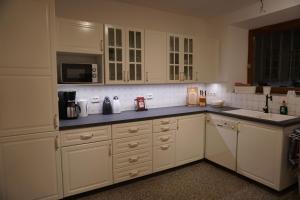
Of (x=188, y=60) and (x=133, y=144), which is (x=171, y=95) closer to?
(x=188, y=60)

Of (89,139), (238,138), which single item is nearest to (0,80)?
(89,139)

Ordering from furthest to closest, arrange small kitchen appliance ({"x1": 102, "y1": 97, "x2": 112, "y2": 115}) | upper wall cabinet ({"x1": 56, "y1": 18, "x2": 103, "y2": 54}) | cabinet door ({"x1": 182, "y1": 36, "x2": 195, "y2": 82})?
cabinet door ({"x1": 182, "y1": 36, "x2": 195, "y2": 82}) → small kitchen appliance ({"x1": 102, "y1": 97, "x2": 112, "y2": 115}) → upper wall cabinet ({"x1": 56, "y1": 18, "x2": 103, "y2": 54})

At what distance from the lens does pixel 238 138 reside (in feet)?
9.04

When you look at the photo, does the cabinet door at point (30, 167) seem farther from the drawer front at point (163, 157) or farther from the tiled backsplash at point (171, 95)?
the drawer front at point (163, 157)

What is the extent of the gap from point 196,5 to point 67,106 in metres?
2.34

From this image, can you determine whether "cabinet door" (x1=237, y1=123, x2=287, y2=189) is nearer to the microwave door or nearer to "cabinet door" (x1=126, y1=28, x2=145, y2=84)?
"cabinet door" (x1=126, y1=28, x2=145, y2=84)

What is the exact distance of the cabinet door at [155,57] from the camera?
2.94m

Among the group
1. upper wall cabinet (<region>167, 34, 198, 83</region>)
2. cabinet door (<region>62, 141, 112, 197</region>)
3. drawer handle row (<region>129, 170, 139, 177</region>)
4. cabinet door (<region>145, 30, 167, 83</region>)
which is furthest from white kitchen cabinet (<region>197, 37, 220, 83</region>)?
cabinet door (<region>62, 141, 112, 197</region>)

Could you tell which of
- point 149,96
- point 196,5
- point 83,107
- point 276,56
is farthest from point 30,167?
point 276,56

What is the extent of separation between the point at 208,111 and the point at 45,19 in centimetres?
248

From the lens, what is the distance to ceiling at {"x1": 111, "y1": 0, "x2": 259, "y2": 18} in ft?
9.52

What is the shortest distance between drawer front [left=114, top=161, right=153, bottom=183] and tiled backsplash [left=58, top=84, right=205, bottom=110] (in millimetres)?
921

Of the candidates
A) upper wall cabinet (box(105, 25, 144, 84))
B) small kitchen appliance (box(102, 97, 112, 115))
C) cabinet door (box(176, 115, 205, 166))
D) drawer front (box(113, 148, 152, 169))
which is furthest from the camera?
cabinet door (box(176, 115, 205, 166))

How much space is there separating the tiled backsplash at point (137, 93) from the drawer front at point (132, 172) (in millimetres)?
921
